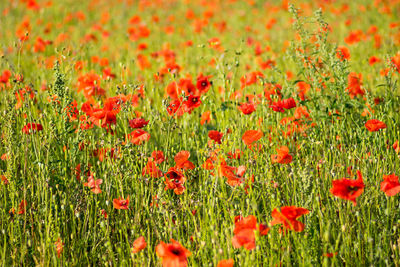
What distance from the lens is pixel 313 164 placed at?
78.9 inches

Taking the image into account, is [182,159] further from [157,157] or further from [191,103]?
[191,103]

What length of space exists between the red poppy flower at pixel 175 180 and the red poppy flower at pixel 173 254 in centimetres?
50

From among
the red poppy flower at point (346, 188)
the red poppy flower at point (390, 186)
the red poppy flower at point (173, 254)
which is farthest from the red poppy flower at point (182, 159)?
the red poppy flower at point (390, 186)

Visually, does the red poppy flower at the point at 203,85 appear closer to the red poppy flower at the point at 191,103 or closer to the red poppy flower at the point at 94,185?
the red poppy flower at the point at 191,103

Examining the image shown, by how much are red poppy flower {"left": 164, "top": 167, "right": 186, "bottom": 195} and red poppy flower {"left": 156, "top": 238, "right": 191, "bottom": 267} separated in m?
0.50

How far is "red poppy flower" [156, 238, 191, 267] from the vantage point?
1.29m

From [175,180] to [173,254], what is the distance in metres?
0.62

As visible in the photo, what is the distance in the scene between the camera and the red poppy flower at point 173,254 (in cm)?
129

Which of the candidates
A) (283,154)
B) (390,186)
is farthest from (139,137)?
(390,186)

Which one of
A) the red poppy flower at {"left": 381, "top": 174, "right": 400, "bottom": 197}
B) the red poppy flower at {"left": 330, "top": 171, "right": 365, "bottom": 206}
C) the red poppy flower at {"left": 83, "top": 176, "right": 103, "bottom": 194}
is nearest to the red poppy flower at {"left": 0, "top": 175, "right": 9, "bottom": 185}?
the red poppy flower at {"left": 83, "top": 176, "right": 103, "bottom": 194}

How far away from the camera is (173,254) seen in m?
1.30

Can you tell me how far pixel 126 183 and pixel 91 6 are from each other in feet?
24.3

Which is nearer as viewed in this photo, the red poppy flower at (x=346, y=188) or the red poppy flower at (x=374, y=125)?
the red poppy flower at (x=346, y=188)

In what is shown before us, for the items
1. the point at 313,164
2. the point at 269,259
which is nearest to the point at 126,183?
the point at 269,259
